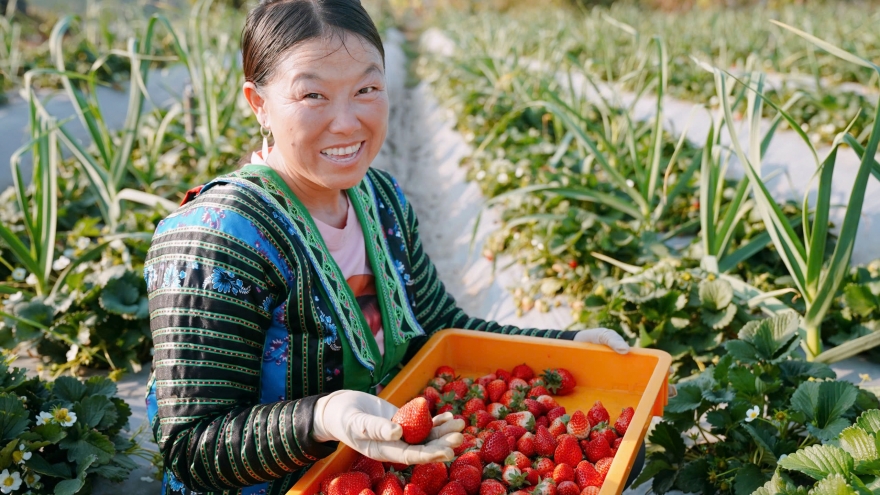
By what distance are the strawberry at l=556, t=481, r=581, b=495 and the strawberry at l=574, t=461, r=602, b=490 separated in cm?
2

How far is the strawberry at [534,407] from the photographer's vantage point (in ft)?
5.49

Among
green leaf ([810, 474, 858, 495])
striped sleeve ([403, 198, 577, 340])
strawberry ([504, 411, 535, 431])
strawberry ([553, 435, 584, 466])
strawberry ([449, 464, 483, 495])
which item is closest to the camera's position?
green leaf ([810, 474, 858, 495])

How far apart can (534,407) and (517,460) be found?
0.21m

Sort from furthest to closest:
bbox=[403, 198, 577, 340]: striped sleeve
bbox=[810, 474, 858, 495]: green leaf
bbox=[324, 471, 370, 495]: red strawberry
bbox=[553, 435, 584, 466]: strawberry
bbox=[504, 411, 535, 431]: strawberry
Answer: bbox=[403, 198, 577, 340]: striped sleeve
bbox=[504, 411, 535, 431]: strawberry
bbox=[553, 435, 584, 466]: strawberry
bbox=[324, 471, 370, 495]: red strawberry
bbox=[810, 474, 858, 495]: green leaf

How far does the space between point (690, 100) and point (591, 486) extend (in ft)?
16.6

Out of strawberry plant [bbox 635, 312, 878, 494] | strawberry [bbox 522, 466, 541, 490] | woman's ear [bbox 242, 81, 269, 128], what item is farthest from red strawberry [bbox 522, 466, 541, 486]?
woman's ear [bbox 242, 81, 269, 128]

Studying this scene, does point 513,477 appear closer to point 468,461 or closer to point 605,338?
point 468,461

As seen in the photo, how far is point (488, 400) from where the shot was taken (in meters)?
1.75

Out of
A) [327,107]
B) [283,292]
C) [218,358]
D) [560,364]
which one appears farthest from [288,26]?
[560,364]

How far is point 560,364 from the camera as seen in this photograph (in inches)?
71.7

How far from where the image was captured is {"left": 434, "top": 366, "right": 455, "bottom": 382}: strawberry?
70.8 inches

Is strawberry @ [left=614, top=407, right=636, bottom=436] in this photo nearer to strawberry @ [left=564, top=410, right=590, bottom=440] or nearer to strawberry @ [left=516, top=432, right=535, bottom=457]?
strawberry @ [left=564, top=410, right=590, bottom=440]

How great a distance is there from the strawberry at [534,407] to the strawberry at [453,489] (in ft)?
1.17

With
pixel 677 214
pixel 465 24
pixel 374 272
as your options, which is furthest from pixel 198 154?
pixel 465 24
